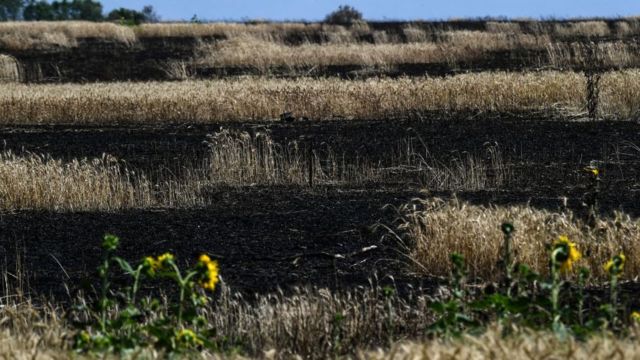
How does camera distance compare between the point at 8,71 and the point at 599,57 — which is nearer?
the point at 599,57

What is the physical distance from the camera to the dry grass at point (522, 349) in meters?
4.81

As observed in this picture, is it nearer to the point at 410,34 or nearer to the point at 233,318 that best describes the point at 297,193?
the point at 233,318

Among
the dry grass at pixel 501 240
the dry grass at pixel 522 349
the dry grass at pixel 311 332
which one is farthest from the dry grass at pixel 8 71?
the dry grass at pixel 522 349

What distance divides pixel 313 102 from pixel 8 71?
1571cm

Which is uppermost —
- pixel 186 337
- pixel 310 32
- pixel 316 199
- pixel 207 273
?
pixel 207 273

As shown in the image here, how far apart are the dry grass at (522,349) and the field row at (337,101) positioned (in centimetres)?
1553

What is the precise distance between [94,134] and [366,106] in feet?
16.3

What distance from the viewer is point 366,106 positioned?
21.6m

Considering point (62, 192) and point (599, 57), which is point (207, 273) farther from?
point (599, 57)

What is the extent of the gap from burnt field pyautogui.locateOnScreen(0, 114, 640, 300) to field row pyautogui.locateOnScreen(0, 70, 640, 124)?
1.35 meters

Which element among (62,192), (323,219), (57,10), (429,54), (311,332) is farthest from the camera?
(57,10)

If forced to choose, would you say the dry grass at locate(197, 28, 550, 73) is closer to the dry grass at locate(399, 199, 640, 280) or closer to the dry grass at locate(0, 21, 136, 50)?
the dry grass at locate(0, 21, 136, 50)

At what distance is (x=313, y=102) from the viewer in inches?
866

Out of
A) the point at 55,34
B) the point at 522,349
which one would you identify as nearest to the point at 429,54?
the point at 55,34
